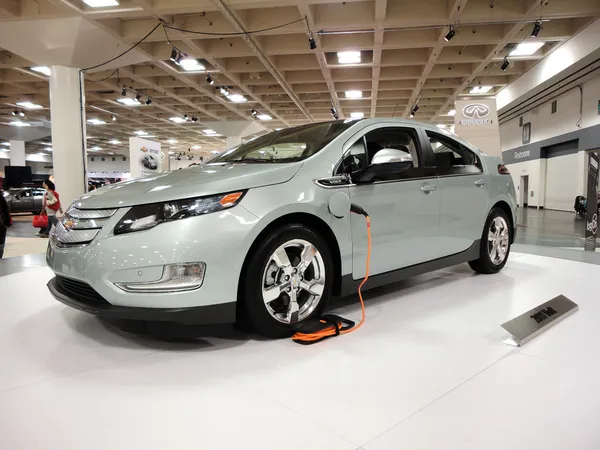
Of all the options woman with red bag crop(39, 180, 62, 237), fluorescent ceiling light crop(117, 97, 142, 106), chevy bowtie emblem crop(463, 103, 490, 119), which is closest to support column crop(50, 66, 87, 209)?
woman with red bag crop(39, 180, 62, 237)

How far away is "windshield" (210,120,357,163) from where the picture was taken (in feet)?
A: 8.29

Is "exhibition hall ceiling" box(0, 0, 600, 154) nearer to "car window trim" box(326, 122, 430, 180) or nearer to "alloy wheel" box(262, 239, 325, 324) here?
"car window trim" box(326, 122, 430, 180)

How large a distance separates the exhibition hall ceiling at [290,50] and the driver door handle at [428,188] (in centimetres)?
544

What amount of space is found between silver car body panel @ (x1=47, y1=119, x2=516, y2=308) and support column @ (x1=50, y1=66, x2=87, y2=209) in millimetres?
7346

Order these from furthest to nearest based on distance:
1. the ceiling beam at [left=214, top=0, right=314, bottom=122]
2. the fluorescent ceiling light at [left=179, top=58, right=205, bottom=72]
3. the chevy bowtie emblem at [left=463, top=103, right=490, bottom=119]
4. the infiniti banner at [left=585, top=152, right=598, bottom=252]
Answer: the fluorescent ceiling light at [left=179, top=58, right=205, bottom=72]
the chevy bowtie emblem at [left=463, top=103, right=490, bottom=119]
the ceiling beam at [left=214, top=0, right=314, bottom=122]
the infiniti banner at [left=585, top=152, right=598, bottom=252]

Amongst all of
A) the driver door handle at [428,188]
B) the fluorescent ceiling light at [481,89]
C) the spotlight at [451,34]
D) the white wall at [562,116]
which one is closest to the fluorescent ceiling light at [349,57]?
the spotlight at [451,34]

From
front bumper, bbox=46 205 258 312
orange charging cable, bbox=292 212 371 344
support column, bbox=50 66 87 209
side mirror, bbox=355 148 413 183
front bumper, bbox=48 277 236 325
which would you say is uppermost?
support column, bbox=50 66 87 209

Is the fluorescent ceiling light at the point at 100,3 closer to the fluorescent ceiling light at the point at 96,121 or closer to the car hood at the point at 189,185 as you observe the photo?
the car hood at the point at 189,185

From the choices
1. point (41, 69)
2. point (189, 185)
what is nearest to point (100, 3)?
point (41, 69)

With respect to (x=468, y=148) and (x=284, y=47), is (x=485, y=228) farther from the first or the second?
(x=284, y=47)

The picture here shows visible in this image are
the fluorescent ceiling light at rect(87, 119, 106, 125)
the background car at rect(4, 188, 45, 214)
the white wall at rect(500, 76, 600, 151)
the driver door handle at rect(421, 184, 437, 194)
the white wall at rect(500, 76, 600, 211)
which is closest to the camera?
the driver door handle at rect(421, 184, 437, 194)

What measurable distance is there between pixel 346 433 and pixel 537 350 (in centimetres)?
127

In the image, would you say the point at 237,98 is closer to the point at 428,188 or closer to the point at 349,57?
the point at 349,57

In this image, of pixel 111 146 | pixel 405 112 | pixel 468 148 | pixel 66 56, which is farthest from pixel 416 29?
pixel 111 146
